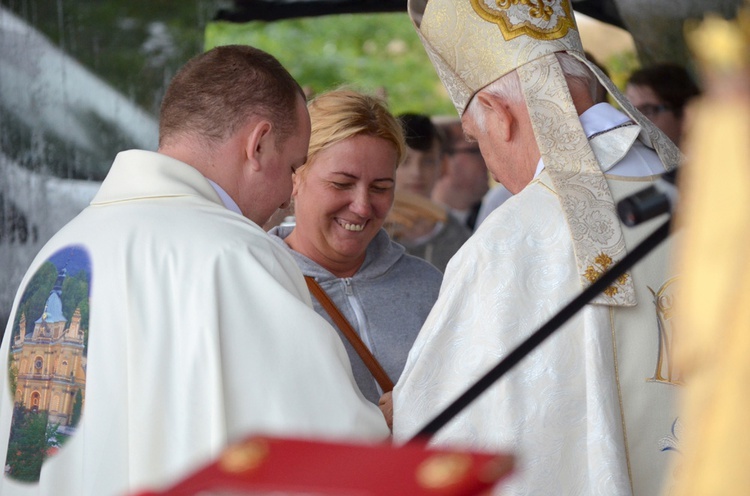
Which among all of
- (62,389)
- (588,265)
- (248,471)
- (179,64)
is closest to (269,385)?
(62,389)

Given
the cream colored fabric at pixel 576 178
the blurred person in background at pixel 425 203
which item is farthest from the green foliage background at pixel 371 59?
the cream colored fabric at pixel 576 178

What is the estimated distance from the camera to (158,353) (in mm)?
2465

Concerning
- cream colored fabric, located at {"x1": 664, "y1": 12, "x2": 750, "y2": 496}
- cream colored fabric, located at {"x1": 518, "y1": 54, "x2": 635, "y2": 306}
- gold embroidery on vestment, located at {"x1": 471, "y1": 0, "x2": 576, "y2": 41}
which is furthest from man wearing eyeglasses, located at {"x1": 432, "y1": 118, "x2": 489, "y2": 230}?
cream colored fabric, located at {"x1": 664, "y1": 12, "x2": 750, "y2": 496}

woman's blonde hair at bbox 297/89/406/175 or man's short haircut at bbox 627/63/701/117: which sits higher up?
woman's blonde hair at bbox 297/89/406/175

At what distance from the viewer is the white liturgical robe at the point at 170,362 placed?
2.45 metres

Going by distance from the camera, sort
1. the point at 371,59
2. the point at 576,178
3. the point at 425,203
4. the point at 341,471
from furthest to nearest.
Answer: the point at 371,59 < the point at 425,203 < the point at 576,178 < the point at 341,471

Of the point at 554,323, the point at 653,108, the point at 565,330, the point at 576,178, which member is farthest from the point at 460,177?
the point at 554,323

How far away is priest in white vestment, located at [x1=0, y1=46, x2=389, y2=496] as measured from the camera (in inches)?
96.7

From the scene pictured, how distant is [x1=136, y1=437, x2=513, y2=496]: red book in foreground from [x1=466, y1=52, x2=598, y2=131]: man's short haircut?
6.37ft

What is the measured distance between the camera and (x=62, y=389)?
2.53m

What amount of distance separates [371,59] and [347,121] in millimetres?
9428

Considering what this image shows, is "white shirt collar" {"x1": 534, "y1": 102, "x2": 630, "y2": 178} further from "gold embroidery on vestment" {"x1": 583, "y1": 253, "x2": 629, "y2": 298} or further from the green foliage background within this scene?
the green foliage background

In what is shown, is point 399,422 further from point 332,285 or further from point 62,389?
point 332,285

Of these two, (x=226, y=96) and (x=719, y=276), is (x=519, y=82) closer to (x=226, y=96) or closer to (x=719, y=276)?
(x=226, y=96)
